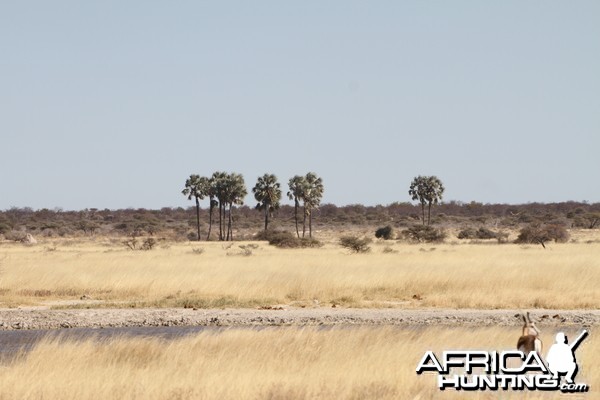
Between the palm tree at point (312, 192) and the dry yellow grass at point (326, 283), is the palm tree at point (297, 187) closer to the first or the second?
the palm tree at point (312, 192)

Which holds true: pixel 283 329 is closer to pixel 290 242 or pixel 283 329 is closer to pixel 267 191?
pixel 290 242

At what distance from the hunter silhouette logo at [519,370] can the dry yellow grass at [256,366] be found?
21 cm

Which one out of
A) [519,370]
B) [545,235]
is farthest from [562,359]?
[545,235]

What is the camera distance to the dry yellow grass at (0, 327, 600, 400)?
51.7 ft

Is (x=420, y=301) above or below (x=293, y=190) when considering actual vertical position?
below

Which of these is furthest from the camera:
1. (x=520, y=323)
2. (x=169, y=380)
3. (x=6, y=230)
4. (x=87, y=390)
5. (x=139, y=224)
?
(x=139, y=224)

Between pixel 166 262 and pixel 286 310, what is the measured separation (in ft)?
52.8

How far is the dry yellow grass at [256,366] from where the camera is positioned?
51.7 feet

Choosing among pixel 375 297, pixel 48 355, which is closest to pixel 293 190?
pixel 375 297

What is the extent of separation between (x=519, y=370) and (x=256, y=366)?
21.6 feet

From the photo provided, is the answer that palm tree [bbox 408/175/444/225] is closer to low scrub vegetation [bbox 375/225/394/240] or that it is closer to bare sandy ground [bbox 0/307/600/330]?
low scrub vegetation [bbox 375/225/394/240]

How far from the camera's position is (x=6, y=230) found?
339 ft

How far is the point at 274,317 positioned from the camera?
29.0 meters

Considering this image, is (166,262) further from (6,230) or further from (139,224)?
(139,224)
